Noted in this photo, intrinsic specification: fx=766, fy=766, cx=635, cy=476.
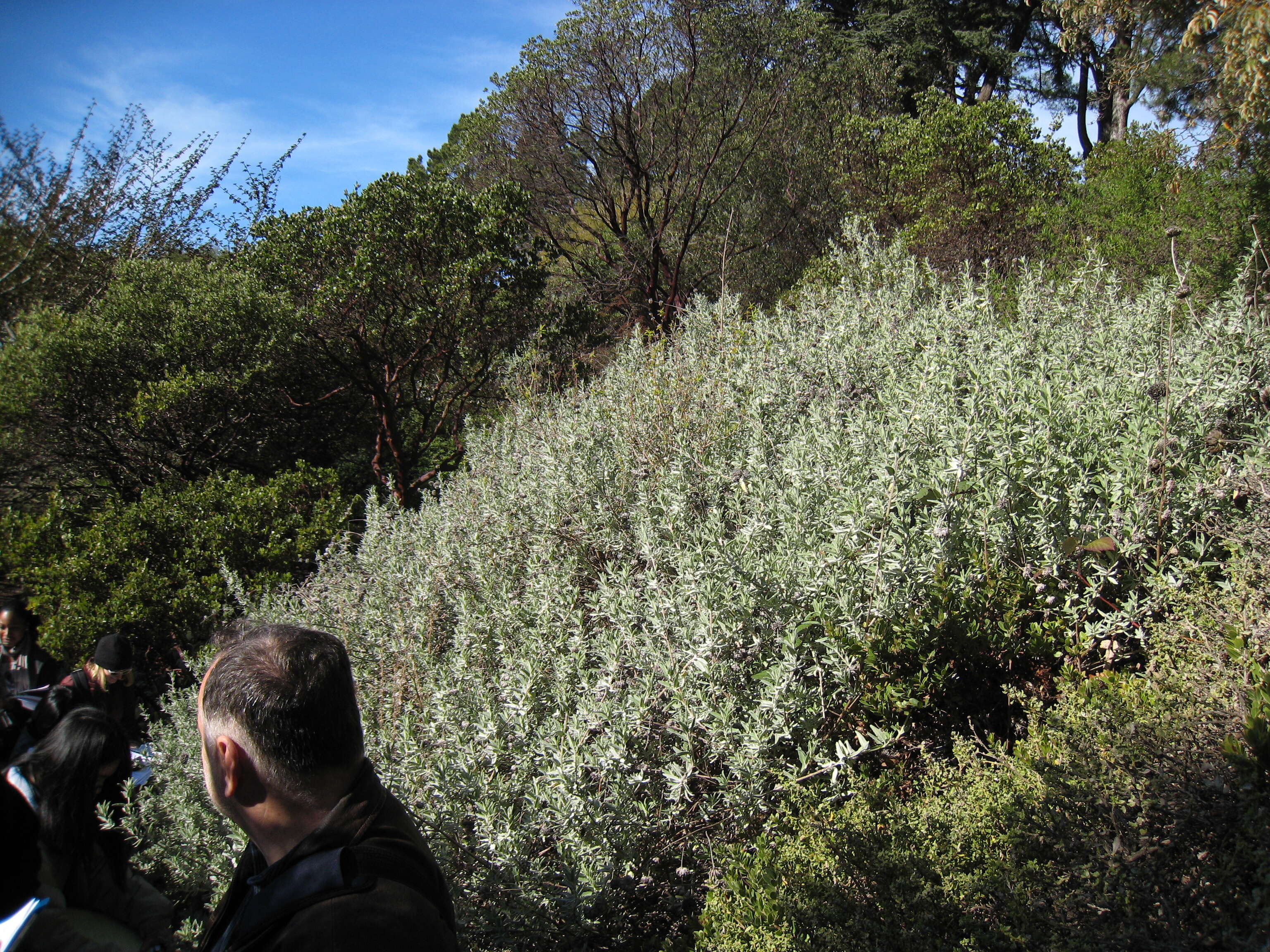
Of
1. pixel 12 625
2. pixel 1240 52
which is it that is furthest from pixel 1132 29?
pixel 12 625

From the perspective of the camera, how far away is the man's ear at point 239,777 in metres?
1.62

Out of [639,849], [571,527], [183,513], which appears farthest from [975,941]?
[183,513]

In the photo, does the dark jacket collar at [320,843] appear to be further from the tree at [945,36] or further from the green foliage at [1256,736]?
the tree at [945,36]

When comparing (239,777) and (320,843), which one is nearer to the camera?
(320,843)

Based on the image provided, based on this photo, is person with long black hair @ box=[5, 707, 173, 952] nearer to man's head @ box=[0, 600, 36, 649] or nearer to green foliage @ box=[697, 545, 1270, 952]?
green foliage @ box=[697, 545, 1270, 952]

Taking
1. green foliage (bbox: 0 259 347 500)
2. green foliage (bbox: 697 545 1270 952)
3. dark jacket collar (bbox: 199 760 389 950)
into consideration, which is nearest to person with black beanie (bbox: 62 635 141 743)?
dark jacket collar (bbox: 199 760 389 950)

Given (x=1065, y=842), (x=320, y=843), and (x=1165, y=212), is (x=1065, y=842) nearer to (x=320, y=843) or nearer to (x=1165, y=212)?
(x=320, y=843)

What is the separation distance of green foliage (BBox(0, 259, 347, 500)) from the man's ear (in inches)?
351

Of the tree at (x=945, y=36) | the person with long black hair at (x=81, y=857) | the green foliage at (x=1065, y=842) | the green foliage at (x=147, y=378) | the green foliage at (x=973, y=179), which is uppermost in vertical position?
the tree at (x=945, y=36)

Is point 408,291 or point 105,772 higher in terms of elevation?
point 408,291

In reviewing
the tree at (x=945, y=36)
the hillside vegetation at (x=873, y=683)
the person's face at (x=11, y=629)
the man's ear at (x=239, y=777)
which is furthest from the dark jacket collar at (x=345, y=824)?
the tree at (x=945, y=36)

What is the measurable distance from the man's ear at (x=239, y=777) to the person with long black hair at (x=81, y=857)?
140 centimetres

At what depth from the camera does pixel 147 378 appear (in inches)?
378

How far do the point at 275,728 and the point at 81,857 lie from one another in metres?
1.91
